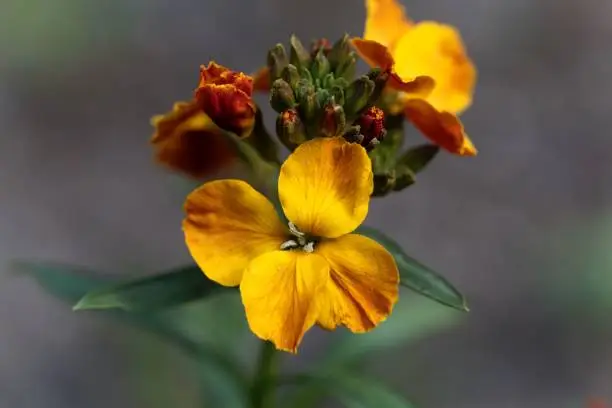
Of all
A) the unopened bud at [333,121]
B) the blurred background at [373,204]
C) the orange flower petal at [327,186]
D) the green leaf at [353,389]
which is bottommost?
the blurred background at [373,204]

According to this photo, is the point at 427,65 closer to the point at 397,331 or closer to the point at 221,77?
the point at 221,77

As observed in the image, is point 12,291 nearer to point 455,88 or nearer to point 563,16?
point 455,88

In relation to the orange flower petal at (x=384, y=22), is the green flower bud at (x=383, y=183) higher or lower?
lower

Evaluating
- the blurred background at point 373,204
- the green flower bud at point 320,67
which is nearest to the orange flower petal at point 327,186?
the green flower bud at point 320,67

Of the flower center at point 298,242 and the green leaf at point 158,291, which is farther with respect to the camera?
the green leaf at point 158,291

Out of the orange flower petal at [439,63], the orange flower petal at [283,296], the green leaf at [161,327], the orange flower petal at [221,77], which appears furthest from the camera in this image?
the green leaf at [161,327]

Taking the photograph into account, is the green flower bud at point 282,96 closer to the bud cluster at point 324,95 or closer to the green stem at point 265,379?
the bud cluster at point 324,95

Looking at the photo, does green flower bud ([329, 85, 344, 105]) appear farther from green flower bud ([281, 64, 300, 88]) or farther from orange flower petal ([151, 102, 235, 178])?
orange flower petal ([151, 102, 235, 178])

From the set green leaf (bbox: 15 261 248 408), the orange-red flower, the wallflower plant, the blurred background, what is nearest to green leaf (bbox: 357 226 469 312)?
the wallflower plant
